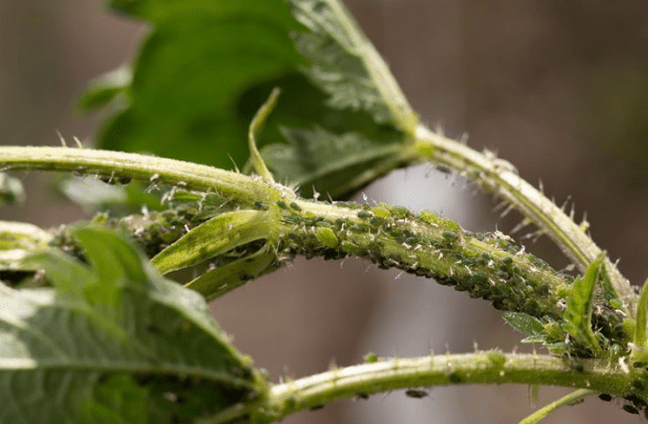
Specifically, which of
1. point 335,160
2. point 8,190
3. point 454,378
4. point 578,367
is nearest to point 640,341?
point 578,367

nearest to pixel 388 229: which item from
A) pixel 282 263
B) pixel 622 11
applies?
pixel 282 263

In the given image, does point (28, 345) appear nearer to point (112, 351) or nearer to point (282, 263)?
point (112, 351)

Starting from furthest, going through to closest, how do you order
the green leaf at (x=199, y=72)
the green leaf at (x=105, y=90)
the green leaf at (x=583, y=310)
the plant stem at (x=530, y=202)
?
the green leaf at (x=105, y=90) → the green leaf at (x=199, y=72) → the plant stem at (x=530, y=202) → the green leaf at (x=583, y=310)

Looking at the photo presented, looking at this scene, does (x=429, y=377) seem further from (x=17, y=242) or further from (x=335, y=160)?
(x=335, y=160)

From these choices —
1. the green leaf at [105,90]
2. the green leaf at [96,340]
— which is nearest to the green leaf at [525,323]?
the green leaf at [96,340]

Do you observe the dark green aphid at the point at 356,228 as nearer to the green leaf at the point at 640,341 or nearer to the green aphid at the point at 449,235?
the green aphid at the point at 449,235

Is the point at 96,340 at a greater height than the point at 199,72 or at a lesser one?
lesser
